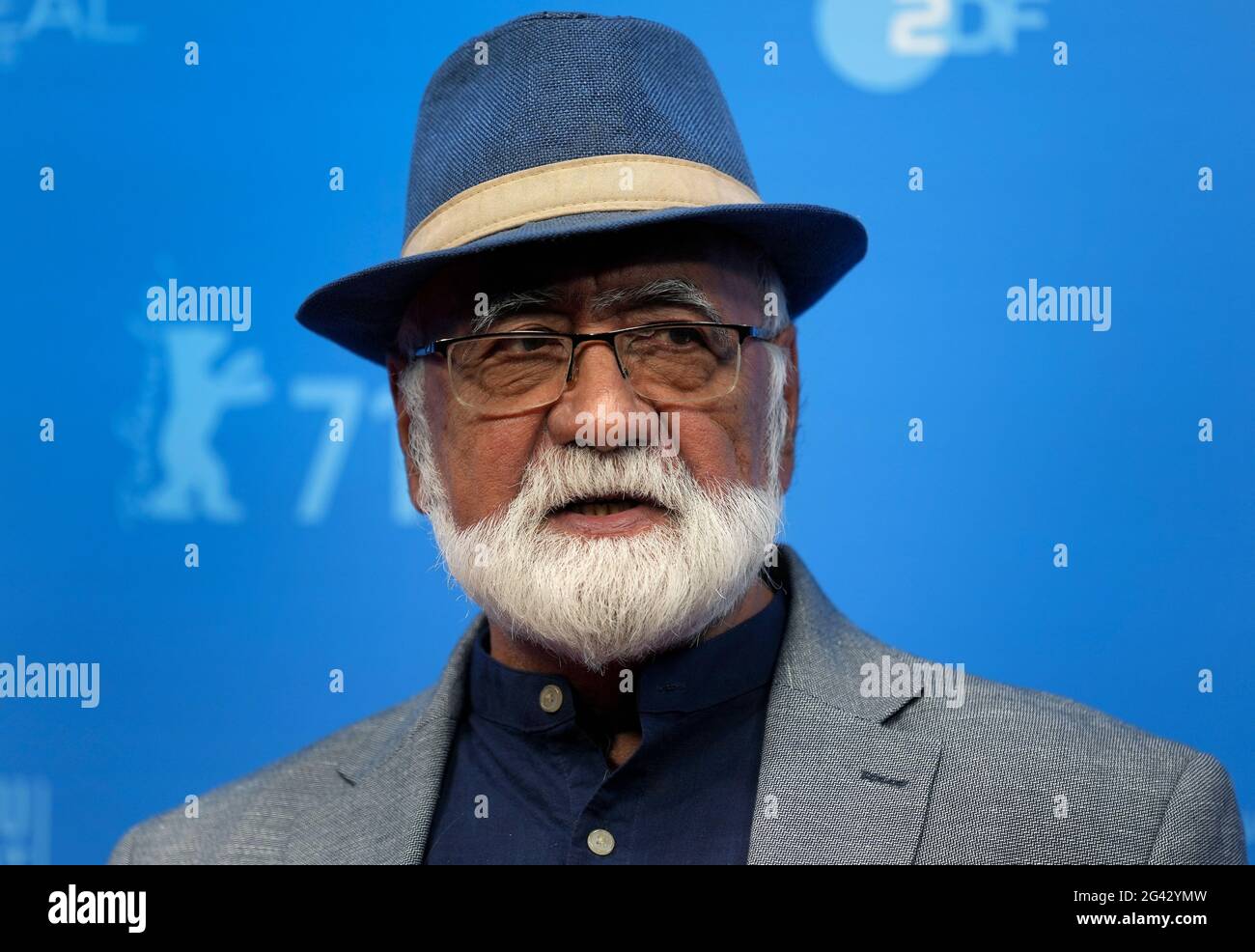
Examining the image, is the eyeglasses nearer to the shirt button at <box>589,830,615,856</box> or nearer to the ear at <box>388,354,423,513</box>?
the ear at <box>388,354,423,513</box>

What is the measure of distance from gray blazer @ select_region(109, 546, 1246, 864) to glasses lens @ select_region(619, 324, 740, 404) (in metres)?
0.37

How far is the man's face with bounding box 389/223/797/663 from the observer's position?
6.34 ft

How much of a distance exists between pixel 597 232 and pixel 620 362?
18 centimetres

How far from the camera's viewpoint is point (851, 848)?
181 centimetres

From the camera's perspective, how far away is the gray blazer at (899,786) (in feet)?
5.97

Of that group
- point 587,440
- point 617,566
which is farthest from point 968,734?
point 587,440

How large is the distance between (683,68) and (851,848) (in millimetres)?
1199

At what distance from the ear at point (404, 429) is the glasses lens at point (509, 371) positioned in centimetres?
24
